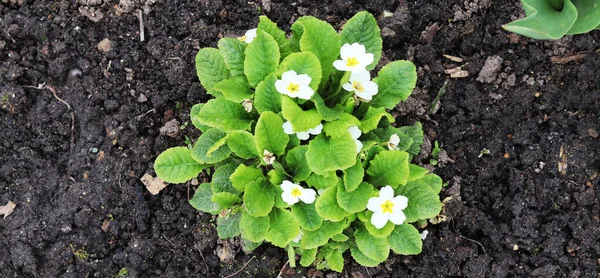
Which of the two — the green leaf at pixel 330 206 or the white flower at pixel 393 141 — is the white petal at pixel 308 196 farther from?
the white flower at pixel 393 141

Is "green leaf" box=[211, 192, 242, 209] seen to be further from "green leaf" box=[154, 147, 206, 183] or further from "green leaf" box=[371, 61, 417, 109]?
"green leaf" box=[371, 61, 417, 109]

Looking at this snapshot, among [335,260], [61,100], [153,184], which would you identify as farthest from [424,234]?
[61,100]

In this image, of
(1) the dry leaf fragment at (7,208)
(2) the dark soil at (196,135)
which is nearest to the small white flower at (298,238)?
(2) the dark soil at (196,135)

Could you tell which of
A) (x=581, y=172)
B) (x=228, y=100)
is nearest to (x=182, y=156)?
(x=228, y=100)

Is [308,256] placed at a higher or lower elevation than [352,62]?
lower

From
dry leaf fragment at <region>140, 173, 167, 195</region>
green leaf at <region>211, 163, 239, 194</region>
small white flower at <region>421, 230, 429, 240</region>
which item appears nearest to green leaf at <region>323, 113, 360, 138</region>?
green leaf at <region>211, 163, 239, 194</region>

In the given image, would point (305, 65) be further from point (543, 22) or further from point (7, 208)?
point (7, 208)
